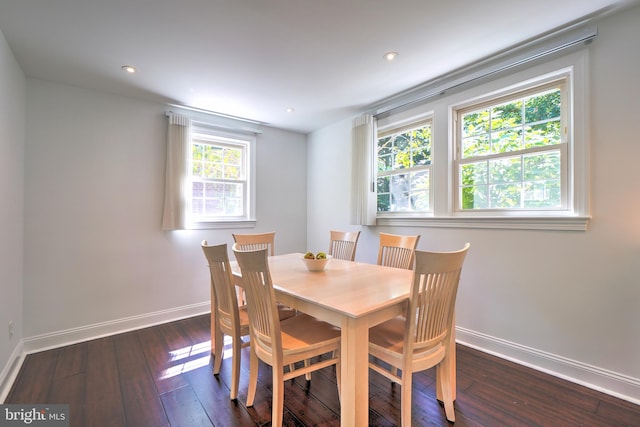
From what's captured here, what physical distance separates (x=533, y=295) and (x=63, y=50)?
413cm

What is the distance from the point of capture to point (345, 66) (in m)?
2.46

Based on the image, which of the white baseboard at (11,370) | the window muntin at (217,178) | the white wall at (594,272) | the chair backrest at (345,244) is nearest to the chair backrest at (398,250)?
the chair backrest at (345,244)

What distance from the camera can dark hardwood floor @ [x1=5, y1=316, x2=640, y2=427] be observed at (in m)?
1.65

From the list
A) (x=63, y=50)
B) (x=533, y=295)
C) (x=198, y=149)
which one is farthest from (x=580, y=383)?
(x=63, y=50)

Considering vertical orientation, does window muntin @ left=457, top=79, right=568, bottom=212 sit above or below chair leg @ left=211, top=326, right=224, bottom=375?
above

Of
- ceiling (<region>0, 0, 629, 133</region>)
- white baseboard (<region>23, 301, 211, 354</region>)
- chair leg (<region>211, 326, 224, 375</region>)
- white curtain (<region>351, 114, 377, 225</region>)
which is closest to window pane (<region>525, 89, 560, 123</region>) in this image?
ceiling (<region>0, 0, 629, 133</region>)

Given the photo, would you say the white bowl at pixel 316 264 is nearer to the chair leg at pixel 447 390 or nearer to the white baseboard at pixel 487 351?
the chair leg at pixel 447 390

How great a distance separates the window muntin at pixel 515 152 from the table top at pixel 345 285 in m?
1.22

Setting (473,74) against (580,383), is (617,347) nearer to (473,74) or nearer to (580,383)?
(580,383)

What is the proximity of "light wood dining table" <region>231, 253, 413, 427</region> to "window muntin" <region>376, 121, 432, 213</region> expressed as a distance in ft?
4.37

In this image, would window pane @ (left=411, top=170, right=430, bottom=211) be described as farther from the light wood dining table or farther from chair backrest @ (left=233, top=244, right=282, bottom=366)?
chair backrest @ (left=233, top=244, right=282, bottom=366)

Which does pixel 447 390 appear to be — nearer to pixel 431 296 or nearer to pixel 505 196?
pixel 431 296

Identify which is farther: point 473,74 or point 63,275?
point 63,275

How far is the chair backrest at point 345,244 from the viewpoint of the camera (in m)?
2.81
